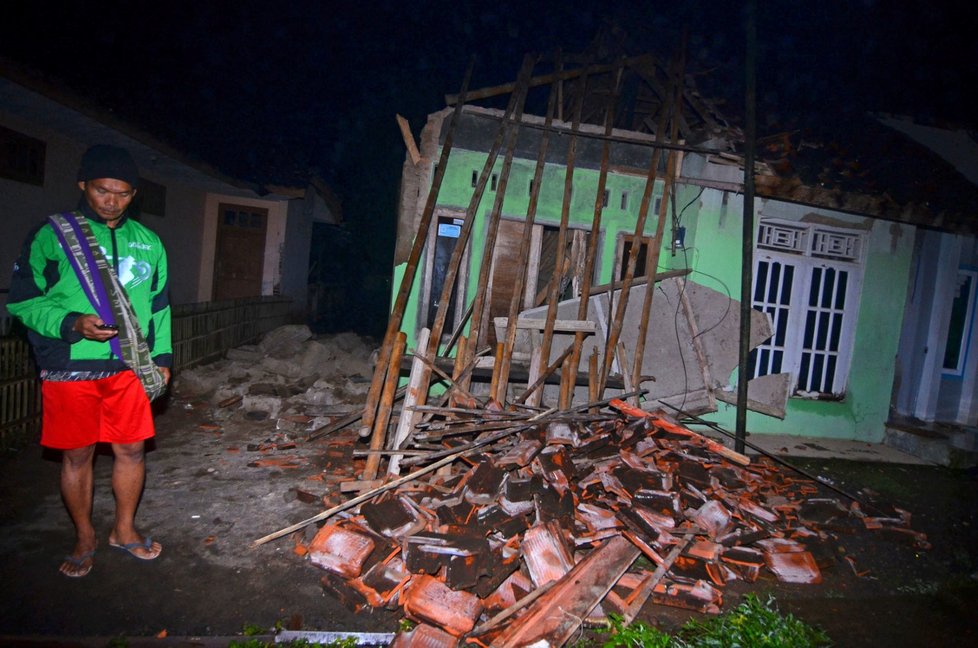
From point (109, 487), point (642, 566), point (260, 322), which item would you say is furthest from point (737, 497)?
point (260, 322)

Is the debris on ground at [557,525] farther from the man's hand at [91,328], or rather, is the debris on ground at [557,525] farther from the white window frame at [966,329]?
the white window frame at [966,329]

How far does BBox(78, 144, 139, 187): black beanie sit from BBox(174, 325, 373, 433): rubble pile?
374 cm

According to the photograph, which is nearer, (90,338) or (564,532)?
(90,338)

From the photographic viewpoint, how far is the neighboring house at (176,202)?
6871 mm

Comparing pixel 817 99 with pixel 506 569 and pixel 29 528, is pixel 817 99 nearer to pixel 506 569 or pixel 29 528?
pixel 506 569

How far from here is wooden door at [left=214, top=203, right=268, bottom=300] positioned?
516 inches

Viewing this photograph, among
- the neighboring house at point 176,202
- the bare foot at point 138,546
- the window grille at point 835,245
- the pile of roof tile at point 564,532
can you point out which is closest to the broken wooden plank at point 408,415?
the pile of roof tile at point 564,532

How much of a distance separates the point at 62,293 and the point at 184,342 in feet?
17.1

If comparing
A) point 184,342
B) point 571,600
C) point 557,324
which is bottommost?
point 571,600

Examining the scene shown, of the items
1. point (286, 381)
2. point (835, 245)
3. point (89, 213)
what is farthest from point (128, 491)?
point (835, 245)

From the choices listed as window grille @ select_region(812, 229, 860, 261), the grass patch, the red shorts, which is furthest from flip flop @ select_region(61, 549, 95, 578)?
window grille @ select_region(812, 229, 860, 261)

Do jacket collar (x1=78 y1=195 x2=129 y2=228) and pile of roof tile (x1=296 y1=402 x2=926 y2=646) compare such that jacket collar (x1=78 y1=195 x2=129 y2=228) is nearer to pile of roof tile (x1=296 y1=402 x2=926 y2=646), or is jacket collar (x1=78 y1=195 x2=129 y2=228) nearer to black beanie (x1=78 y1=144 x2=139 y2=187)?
black beanie (x1=78 y1=144 x2=139 y2=187)

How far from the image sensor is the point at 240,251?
1327cm

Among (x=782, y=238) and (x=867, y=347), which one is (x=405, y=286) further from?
(x=867, y=347)
